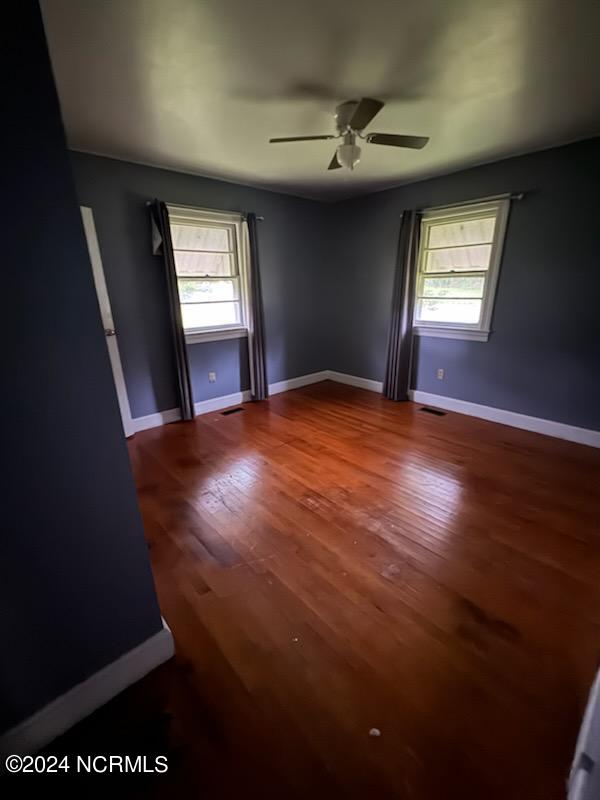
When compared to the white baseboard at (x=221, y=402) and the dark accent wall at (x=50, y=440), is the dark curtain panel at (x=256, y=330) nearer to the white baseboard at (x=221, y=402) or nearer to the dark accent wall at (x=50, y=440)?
the white baseboard at (x=221, y=402)

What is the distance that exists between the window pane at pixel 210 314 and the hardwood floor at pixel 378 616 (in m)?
1.59

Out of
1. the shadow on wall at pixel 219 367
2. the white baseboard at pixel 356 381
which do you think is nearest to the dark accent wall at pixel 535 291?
the white baseboard at pixel 356 381

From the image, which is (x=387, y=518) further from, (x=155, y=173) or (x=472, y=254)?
(x=155, y=173)

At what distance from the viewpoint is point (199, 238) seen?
362cm

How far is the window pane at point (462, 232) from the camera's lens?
11.1ft

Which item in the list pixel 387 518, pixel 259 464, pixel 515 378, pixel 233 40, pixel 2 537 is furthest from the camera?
pixel 515 378

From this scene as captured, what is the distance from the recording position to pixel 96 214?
2.90 metres

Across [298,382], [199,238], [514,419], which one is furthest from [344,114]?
[298,382]

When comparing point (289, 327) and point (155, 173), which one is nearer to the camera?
point (155, 173)

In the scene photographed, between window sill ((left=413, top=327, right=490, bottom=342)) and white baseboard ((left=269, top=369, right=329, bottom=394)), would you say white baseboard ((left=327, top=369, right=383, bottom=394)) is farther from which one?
window sill ((left=413, top=327, right=490, bottom=342))

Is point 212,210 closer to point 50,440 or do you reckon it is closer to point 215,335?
point 215,335

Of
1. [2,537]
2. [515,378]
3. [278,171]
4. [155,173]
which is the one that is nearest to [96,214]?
[155,173]

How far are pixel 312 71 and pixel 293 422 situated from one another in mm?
2766

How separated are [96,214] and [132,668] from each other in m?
3.29
